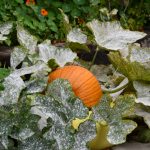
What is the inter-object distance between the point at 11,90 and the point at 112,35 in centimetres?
77

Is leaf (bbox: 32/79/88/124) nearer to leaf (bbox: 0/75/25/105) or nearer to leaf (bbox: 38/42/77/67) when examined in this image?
leaf (bbox: 0/75/25/105)

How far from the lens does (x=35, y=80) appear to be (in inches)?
84.8

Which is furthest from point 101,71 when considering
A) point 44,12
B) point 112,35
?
point 44,12

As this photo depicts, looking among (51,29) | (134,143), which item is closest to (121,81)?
(134,143)

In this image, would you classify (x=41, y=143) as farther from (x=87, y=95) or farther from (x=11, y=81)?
(x=87, y=95)

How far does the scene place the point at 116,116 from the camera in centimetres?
195

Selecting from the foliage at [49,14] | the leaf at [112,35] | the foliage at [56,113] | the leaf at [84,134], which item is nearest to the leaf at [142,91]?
the foliage at [56,113]

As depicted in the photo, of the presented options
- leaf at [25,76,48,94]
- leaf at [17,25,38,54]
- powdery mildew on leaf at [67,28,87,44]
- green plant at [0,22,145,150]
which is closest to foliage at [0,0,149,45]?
leaf at [17,25,38,54]

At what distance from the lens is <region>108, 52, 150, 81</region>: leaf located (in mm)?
2247

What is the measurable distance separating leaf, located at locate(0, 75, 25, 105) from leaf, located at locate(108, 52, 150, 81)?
52 cm

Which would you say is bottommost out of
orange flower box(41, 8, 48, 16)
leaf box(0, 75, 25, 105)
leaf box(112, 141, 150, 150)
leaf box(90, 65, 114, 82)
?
leaf box(112, 141, 150, 150)

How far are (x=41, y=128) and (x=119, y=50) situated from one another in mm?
774

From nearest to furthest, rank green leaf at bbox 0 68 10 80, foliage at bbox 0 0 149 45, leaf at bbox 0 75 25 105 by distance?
leaf at bbox 0 75 25 105, green leaf at bbox 0 68 10 80, foliage at bbox 0 0 149 45

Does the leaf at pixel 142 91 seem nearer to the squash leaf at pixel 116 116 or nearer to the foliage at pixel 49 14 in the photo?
the squash leaf at pixel 116 116
